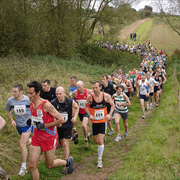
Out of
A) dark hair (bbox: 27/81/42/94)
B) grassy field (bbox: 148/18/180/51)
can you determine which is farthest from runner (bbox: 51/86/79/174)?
grassy field (bbox: 148/18/180/51)

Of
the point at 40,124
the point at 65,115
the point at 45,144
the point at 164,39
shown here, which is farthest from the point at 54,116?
the point at 164,39

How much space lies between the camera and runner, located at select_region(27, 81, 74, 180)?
372 cm

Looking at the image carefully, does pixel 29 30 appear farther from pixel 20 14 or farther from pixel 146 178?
pixel 146 178

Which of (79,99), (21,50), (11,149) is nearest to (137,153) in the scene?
(79,99)

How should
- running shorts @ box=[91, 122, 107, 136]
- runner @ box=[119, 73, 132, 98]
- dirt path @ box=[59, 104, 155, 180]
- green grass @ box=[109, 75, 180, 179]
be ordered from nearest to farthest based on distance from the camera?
green grass @ box=[109, 75, 180, 179], dirt path @ box=[59, 104, 155, 180], running shorts @ box=[91, 122, 107, 136], runner @ box=[119, 73, 132, 98]

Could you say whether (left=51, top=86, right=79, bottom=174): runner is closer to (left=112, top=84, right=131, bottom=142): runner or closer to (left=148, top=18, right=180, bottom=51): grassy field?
(left=112, top=84, right=131, bottom=142): runner

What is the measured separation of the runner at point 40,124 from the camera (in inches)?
147

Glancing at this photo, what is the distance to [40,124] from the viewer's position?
145 inches

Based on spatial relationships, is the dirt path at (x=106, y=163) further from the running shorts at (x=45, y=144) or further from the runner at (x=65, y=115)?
the running shorts at (x=45, y=144)

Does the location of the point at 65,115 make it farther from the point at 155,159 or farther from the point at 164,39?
the point at 164,39

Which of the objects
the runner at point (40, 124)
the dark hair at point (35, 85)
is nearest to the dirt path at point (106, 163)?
the runner at point (40, 124)

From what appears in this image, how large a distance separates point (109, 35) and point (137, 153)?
80.4ft

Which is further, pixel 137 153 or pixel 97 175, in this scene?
pixel 137 153

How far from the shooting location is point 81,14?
2492 cm
